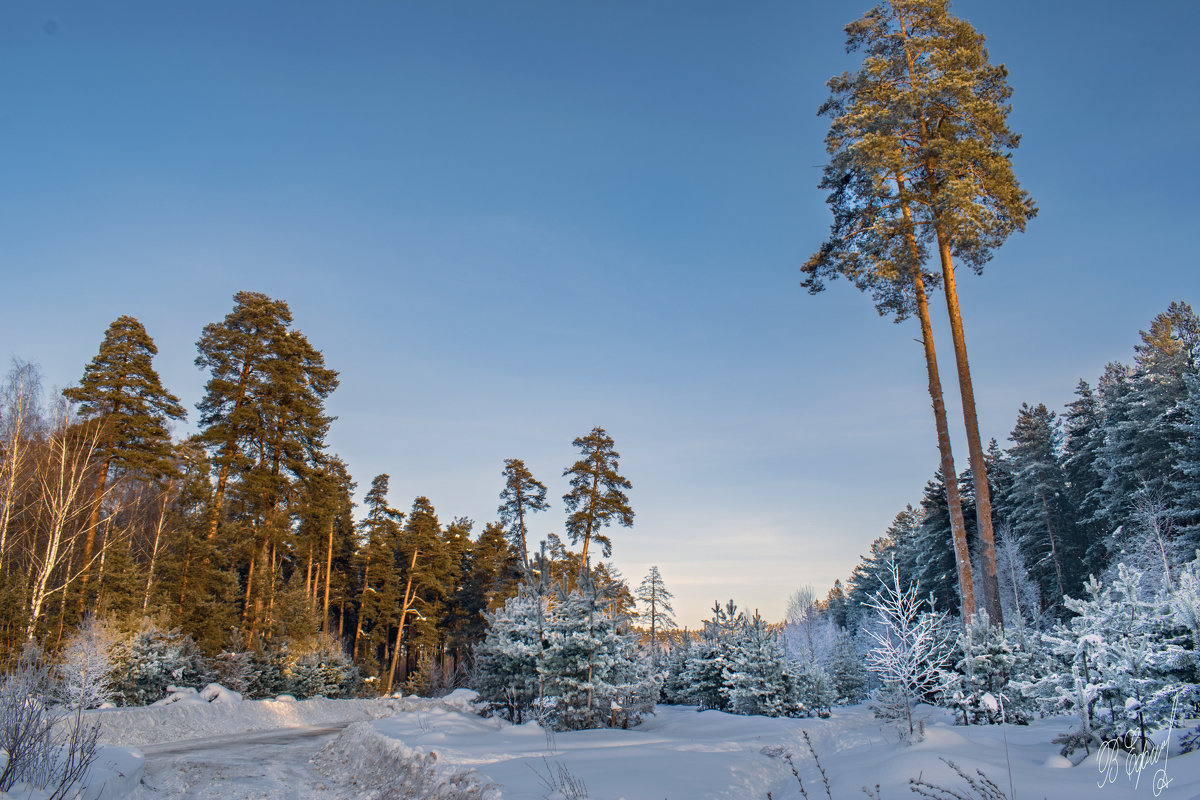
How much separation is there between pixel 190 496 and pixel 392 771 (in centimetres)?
1984

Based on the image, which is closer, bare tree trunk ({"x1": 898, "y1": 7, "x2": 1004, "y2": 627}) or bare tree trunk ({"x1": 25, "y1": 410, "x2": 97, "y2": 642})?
bare tree trunk ({"x1": 898, "y1": 7, "x2": 1004, "y2": 627})

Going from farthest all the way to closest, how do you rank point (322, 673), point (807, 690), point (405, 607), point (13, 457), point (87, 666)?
point (405, 607)
point (322, 673)
point (13, 457)
point (87, 666)
point (807, 690)

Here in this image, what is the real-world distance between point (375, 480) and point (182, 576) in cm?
1763

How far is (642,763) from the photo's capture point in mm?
7555

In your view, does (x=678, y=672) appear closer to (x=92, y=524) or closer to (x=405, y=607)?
(x=92, y=524)

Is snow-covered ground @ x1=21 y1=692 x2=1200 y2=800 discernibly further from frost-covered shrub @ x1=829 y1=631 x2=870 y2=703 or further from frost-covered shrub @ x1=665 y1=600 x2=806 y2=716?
frost-covered shrub @ x1=829 y1=631 x2=870 y2=703

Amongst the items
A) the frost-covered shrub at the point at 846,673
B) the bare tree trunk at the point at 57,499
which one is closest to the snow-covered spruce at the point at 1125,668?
the frost-covered shrub at the point at 846,673

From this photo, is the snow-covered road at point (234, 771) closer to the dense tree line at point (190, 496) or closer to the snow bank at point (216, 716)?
the snow bank at point (216, 716)

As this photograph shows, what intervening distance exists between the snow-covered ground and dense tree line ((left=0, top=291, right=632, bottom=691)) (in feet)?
12.6

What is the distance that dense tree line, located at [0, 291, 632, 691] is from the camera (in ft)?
64.5

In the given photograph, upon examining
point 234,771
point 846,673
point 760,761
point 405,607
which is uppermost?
point 405,607

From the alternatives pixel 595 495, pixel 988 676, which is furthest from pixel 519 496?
pixel 988 676

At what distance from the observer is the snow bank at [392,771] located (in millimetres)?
7102

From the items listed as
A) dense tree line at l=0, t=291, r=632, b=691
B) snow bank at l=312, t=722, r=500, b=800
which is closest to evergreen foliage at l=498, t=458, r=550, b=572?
dense tree line at l=0, t=291, r=632, b=691
